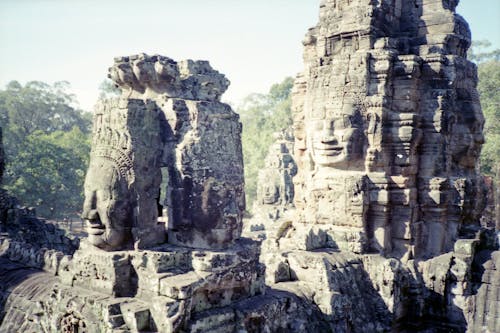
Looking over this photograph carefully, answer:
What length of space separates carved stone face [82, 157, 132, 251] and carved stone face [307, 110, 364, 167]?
172 inches

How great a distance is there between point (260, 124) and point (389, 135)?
36763 millimetres

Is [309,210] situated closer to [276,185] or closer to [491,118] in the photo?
[276,185]

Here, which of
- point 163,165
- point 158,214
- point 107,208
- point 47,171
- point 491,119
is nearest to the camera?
point 107,208

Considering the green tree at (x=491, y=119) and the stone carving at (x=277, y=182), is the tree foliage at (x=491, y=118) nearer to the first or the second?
the green tree at (x=491, y=119)

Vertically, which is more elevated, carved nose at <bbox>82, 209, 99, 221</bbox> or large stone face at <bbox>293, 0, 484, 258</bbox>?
large stone face at <bbox>293, 0, 484, 258</bbox>

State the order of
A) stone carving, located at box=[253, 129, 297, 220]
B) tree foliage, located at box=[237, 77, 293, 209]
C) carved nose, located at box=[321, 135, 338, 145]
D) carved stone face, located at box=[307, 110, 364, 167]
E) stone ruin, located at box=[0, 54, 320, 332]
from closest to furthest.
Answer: stone ruin, located at box=[0, 54, 320, 332]
carved stone face, located at box=[307, 110, 364, 167]
carved nose, located at box=[321, 135, 338, 145]
stone carving, located at box=[253, 129, 297, 220]
tree foliage, located at box=[237, 77, 293, 209]

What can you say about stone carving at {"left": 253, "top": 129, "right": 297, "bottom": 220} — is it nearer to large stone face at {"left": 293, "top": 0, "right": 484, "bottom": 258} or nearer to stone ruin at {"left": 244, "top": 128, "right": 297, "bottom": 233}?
stone ruin at {"left": 244, "top": 128, "right": 297, "bottom": 233}

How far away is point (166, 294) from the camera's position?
15.5ft

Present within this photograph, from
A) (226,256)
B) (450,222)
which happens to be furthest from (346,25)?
(226,256)

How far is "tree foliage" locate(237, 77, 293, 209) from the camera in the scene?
32.7 meters

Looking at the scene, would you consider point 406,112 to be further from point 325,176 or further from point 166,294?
point 166,294

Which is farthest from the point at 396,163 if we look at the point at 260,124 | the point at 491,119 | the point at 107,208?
the point at 260,124

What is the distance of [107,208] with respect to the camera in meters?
5.21

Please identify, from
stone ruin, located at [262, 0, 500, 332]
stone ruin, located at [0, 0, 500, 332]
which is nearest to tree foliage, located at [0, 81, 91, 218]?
stone ruin, located at [0, 0, 500, 332]
